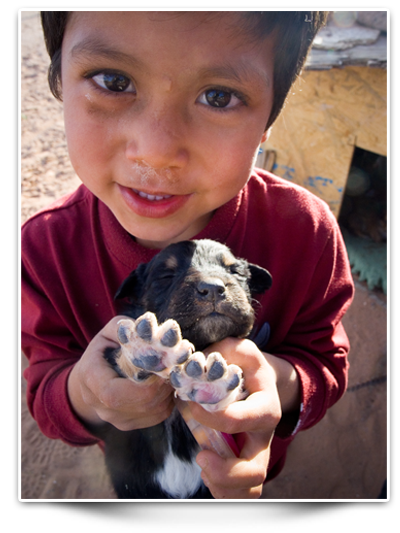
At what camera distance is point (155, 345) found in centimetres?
137

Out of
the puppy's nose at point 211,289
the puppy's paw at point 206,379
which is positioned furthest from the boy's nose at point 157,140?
the puppy's paw at point 206,379

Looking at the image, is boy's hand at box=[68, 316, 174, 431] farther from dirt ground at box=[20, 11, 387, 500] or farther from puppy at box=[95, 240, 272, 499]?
dirt ground at box=[20, 11, 387, 500]

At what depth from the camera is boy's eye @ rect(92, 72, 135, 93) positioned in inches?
57.1

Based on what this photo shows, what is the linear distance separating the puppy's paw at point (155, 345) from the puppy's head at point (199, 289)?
0.38 m

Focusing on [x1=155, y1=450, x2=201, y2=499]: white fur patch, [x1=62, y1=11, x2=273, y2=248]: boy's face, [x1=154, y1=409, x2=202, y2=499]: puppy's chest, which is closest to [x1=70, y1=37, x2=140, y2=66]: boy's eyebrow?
[x1=62, y1=11, x2=273, y2=248]: boy's face

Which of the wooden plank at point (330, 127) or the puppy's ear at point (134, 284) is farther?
the wooden plank at point (330, 127)

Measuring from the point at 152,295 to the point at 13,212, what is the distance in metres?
0.78

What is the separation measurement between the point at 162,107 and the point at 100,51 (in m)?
0.28

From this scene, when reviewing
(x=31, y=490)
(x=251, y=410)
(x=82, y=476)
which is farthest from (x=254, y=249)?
(x=31, y=490)

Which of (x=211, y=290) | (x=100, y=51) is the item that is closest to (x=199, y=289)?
(x=211, y=290)

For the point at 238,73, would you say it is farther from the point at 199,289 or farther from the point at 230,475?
the point at 230,475

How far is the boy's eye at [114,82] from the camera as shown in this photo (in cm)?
145

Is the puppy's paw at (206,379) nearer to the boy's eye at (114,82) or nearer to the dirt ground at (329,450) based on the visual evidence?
the boy's eye at (114,82)
